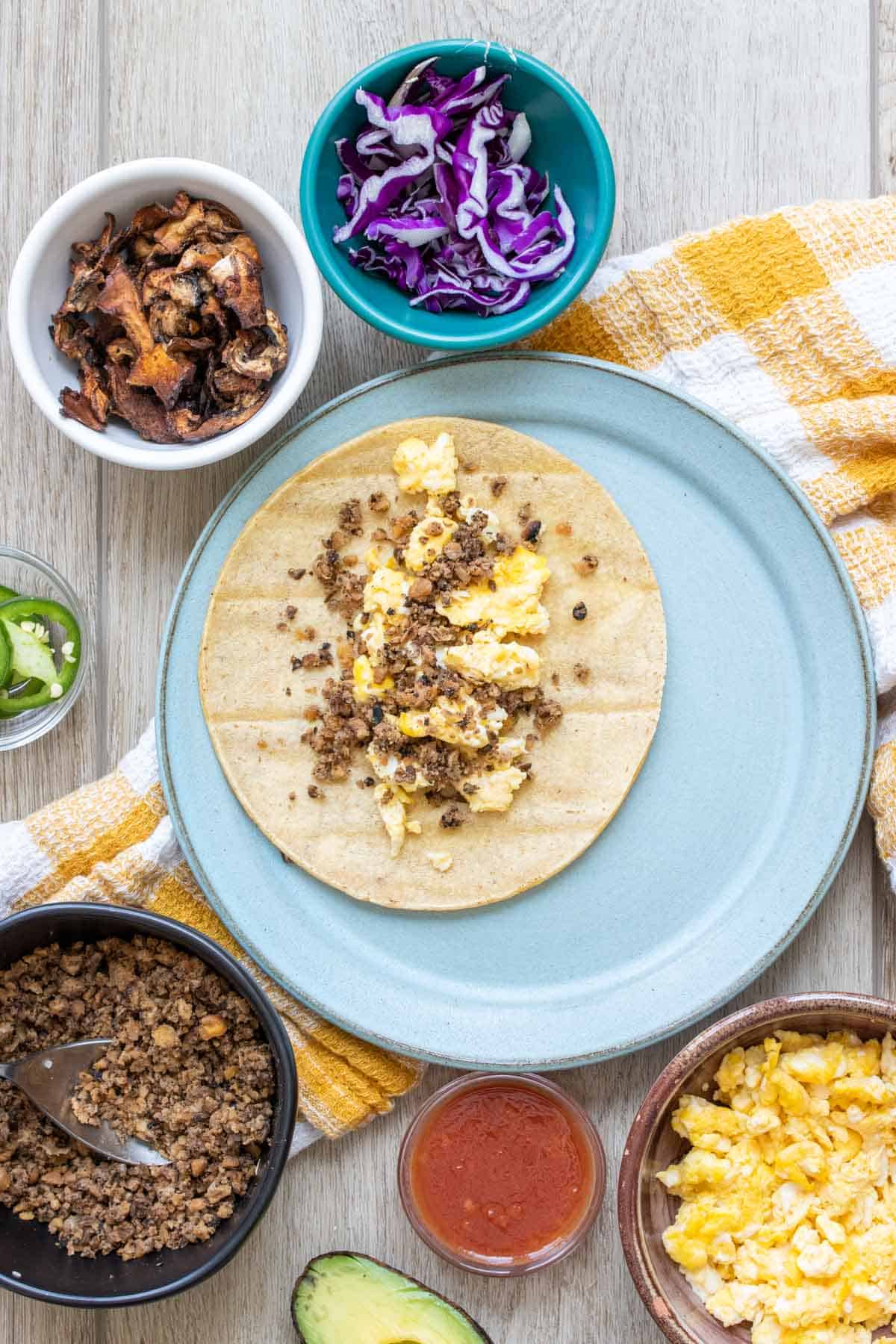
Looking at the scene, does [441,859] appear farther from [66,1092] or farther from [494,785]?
[66,1092]

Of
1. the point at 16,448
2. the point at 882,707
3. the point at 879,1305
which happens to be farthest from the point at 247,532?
the point at 879,1305

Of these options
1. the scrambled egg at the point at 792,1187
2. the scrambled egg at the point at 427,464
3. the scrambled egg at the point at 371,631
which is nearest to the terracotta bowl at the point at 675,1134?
the scrambled egg at the point at 792,1187

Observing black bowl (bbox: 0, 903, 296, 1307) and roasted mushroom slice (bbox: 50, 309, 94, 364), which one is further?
roasted mushroom slice (bbox: 50, 309, 94, 364)

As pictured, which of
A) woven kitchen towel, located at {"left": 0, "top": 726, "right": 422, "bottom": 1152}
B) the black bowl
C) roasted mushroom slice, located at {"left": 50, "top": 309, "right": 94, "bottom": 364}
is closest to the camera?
the black bowl

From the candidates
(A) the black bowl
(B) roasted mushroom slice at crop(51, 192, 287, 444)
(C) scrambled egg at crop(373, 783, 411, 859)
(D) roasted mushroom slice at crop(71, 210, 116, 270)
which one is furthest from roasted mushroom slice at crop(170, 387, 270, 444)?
(A) the black bowl

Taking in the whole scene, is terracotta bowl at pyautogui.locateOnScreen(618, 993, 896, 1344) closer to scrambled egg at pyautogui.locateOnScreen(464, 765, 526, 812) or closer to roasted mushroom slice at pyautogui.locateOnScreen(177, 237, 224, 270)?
scrambled egg at pyautogui.locateOnScreen(464, 765, 526, 812)
